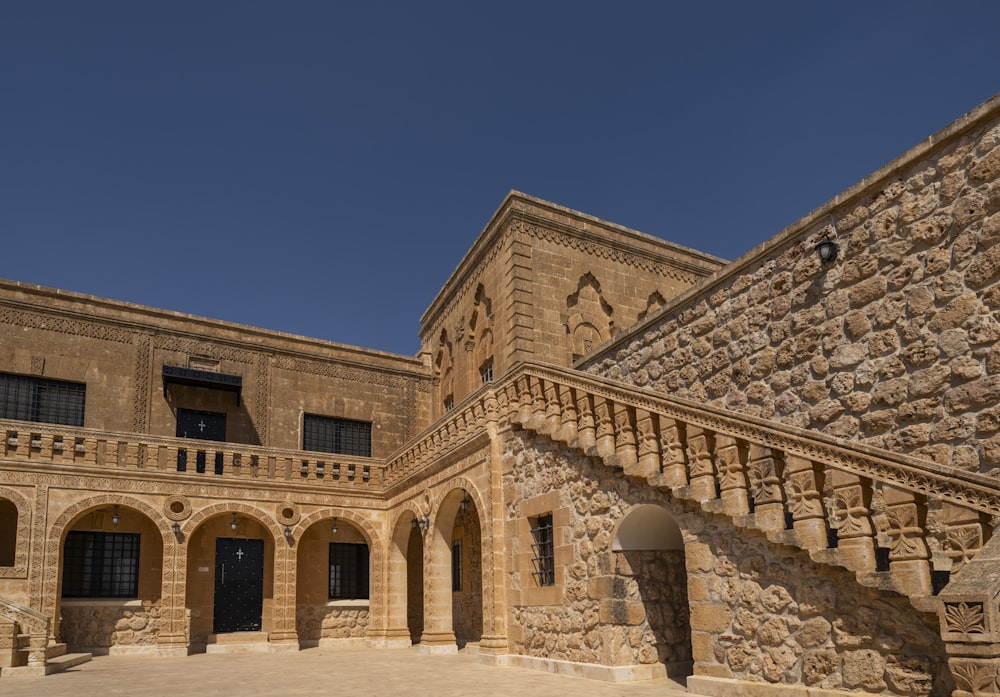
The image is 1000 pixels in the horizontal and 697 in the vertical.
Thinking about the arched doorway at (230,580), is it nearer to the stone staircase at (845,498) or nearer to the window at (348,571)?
the window at (348,571)

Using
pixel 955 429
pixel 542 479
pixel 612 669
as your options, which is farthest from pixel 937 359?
pixel 542 479

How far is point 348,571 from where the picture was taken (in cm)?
1955

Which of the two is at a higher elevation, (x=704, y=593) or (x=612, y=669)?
(x=704, y=593)

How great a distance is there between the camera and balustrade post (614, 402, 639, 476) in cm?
885

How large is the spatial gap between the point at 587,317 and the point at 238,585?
10004 millimetres

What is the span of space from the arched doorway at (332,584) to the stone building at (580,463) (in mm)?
72

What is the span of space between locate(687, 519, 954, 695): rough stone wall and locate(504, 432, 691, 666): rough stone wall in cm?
120

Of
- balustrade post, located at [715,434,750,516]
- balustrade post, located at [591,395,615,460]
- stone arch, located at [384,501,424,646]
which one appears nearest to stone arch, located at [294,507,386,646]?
stone arch, located at [384,501,424,646]

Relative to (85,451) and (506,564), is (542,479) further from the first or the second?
(85,451)

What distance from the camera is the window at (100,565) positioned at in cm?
1653

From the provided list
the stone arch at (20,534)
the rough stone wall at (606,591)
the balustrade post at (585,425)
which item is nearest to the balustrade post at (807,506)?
the rough stone wall at (606,591)

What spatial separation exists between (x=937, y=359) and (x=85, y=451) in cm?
1478

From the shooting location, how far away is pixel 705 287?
415 inches

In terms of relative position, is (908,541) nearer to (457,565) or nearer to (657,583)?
(657,583)
